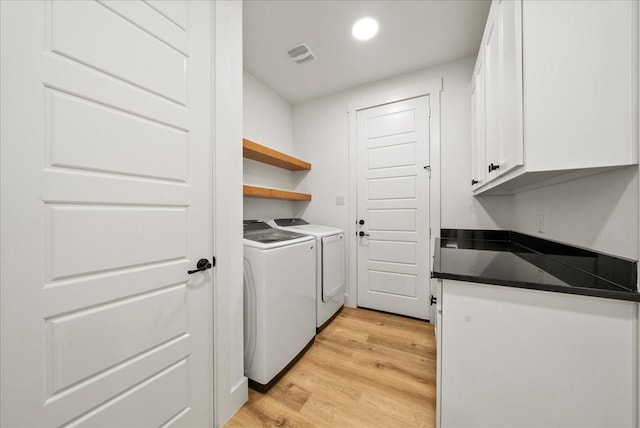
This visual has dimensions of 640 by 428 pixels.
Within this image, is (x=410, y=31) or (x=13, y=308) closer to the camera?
(x=13, y=308)

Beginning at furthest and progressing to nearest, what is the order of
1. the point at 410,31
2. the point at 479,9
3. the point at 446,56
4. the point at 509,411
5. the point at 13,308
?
the point at 446,56 → the point at 410,31 → the point at 479,9 → the point at 509,411 → the point at 13,308

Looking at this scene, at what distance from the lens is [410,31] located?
1.89 m

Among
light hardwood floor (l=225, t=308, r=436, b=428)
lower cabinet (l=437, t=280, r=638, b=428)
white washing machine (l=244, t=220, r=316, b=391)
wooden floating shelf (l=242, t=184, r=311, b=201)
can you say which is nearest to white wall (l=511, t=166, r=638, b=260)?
lower cabinet (l=437, t=280, r=638, b=428)

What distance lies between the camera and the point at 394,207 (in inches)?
99.7

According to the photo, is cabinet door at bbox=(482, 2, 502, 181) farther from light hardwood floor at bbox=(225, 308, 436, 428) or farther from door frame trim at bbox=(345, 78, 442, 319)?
light hardwood floor at bbox=(225, 308, 436, 428)

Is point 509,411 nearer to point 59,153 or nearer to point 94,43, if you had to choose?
point 59,153

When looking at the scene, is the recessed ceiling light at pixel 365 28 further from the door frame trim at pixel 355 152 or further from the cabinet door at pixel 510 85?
the cabinet door at pixel 510 85

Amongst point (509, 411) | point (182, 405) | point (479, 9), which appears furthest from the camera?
point (479, 9)

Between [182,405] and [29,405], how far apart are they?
567 millimetres

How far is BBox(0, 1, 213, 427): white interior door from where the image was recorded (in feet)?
2.22

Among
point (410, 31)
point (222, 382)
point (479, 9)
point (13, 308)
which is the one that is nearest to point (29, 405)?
point (13, 308)

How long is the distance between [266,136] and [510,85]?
2.26 meters

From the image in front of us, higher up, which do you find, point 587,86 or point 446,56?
point 446,56

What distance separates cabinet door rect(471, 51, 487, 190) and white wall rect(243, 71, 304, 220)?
77.5 inches
